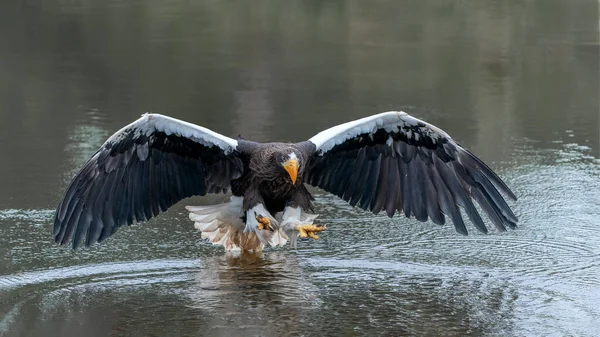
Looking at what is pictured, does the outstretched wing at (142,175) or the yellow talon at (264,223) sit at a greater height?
the outstretched wing at (142,175)

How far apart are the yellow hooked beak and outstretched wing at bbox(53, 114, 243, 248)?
18.1 inches

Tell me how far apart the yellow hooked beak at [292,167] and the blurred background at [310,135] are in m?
0.65

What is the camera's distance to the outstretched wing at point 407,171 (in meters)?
6.65

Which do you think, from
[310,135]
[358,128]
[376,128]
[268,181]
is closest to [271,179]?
[268,181]

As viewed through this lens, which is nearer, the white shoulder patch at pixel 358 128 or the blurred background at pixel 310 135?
the blurred background at pixel 310 135

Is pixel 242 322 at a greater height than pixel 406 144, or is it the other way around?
pixel 406 144

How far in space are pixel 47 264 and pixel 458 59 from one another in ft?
29.0

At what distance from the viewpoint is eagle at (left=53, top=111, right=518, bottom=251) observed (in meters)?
6.51

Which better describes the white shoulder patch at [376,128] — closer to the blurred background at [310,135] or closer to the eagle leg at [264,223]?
the eagle leg at [264,223]

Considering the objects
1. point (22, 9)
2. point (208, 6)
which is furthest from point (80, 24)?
point (208, 6)

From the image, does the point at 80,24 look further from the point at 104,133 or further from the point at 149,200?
the point at 149,200

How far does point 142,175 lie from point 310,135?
11.5 ft

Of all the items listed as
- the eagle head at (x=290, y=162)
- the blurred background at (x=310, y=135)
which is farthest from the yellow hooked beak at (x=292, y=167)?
the blurred background at (x=310, y=135)

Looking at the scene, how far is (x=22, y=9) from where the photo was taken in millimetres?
17328
